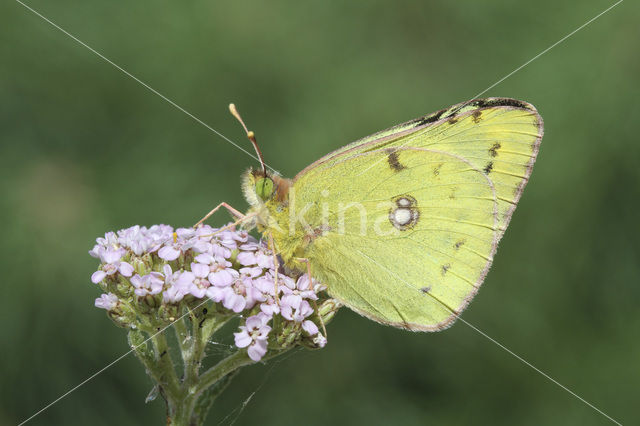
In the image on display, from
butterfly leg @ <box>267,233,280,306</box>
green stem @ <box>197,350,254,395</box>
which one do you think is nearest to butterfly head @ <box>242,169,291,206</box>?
butterfly leg @ <box>267,233,280,306</box>

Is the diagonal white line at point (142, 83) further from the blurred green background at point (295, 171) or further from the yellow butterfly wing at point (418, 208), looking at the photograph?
the yellow butterfly wing at point (418, 208)

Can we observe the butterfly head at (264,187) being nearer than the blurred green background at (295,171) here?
Yes

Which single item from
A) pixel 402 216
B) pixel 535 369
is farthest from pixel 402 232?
pixel 535 369

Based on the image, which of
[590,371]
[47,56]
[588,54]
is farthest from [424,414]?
[47,56]

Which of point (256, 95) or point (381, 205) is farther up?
point (256, 95)

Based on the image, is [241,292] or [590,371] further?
[590,371]

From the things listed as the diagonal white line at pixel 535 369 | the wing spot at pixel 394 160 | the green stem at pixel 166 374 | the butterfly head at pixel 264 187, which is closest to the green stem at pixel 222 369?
the green stem at pixel 166 374

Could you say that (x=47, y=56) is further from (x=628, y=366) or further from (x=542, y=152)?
(x=628, y=366)

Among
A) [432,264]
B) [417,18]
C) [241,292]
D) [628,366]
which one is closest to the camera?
[241,292]
